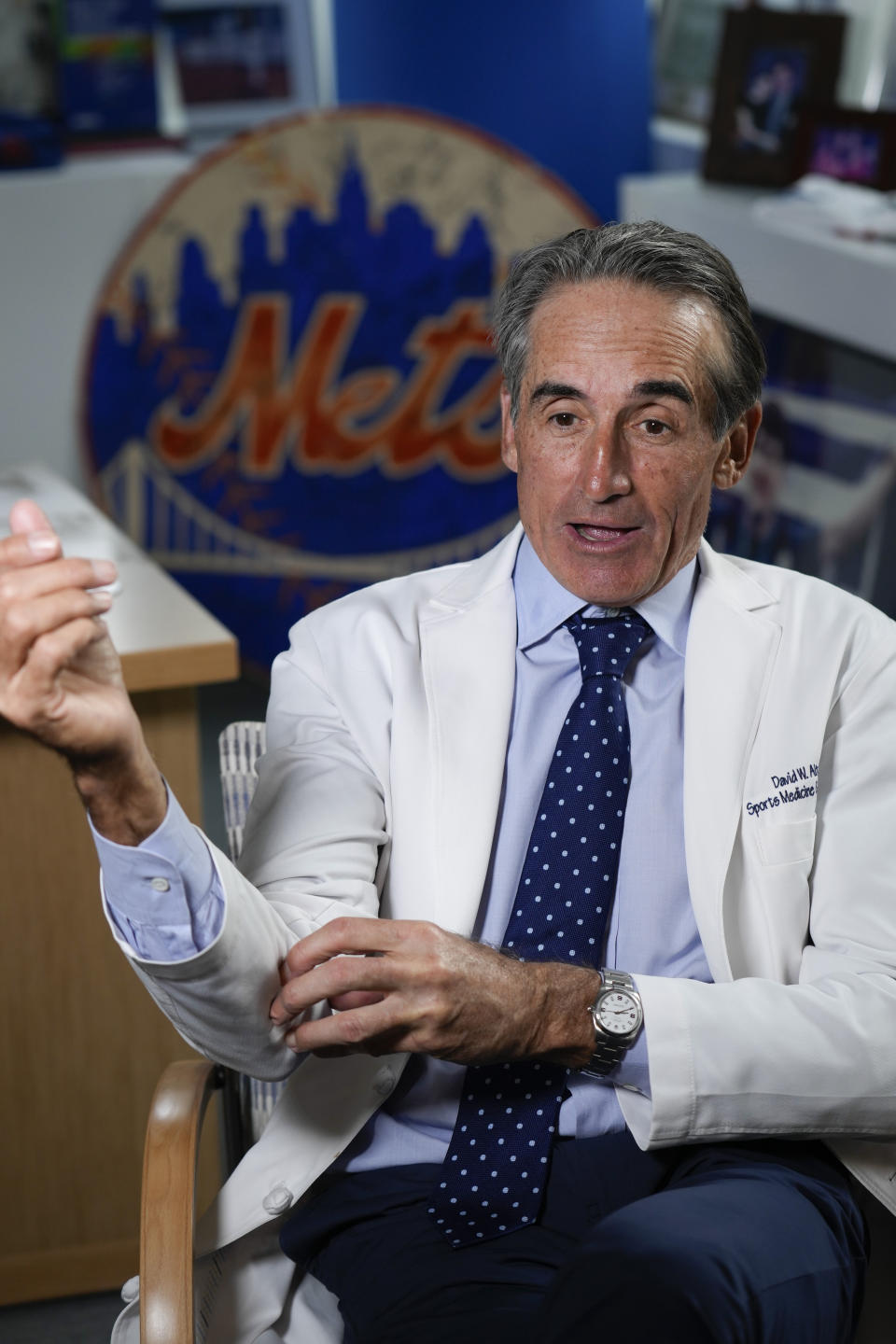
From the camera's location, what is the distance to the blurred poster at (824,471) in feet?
13.1

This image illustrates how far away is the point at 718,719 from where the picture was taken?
1.67 metres

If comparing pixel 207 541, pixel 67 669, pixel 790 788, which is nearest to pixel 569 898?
pixel 790 788

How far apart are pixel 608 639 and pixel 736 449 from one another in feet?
0.94

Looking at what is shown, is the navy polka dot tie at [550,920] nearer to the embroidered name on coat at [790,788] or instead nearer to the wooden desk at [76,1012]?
the embroidered name on coat at [790,788]

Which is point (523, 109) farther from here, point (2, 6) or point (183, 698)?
point (183, 698)

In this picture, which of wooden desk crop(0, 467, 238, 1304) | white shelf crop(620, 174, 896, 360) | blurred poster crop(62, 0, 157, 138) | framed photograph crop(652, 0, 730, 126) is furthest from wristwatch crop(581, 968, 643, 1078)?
framed photograph crop(652, 0, 730, 126)

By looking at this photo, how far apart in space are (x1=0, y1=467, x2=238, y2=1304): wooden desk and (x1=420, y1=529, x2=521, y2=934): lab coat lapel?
63 cm

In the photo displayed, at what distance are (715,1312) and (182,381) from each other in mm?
3431

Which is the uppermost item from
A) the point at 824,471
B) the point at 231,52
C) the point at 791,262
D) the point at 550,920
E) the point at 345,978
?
the point at 231,52

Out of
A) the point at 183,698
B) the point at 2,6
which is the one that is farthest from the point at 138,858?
the point at 2,6

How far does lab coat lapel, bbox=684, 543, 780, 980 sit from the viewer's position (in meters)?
1.61

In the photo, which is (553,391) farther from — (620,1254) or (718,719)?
(620,1254)

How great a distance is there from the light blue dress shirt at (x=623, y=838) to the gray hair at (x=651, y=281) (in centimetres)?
20

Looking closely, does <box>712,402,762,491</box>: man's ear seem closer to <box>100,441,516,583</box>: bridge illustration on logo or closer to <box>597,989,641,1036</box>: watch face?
<box>597,989,641,1036</box>: watch face
